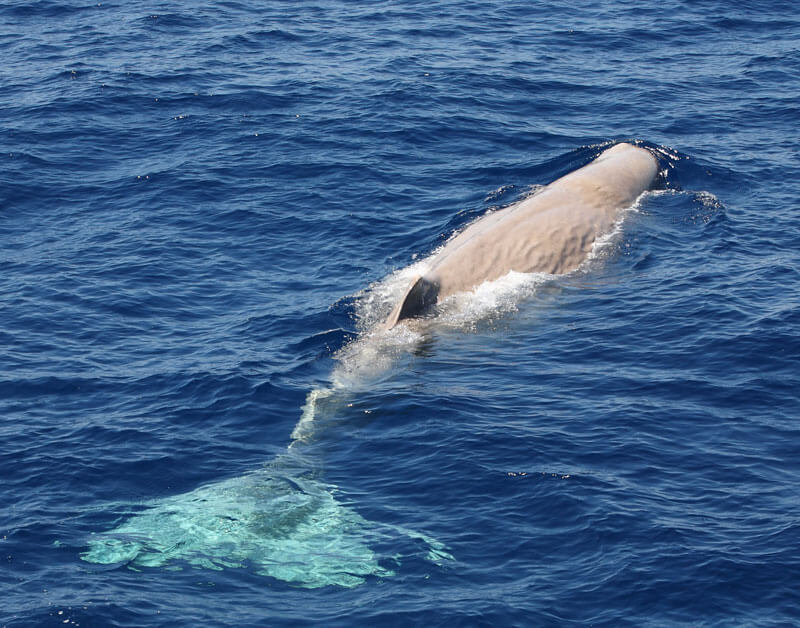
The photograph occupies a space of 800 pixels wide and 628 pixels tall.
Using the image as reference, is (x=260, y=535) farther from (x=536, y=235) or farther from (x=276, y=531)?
(x=536, y=235)

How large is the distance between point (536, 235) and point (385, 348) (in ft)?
24.0

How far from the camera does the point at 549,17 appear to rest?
5931 cm

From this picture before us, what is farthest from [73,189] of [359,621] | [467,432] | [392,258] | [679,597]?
[679,597]

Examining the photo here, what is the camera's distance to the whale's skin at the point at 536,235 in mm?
31359

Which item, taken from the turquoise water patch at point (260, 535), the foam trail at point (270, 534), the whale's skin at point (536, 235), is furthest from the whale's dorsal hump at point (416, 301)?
the turquoise water patch at point (260, 535)

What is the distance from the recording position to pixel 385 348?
29.0 m

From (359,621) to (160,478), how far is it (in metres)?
7.10

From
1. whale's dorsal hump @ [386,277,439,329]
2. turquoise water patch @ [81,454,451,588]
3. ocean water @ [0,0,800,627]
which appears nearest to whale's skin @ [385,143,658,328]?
whale's dorsal hump @ [386,277,439,329]

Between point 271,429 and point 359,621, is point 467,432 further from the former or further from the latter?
point 359,621

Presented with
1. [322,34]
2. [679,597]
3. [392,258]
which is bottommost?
[679,597]

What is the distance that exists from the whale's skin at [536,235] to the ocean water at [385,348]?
74 cm

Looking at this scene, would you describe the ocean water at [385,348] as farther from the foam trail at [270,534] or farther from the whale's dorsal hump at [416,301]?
the whale's dorsal hump at [416,301]

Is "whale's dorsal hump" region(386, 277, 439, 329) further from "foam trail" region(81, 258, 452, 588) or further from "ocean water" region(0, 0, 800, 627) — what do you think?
"foam trail" region(81, 258, 452, 588)

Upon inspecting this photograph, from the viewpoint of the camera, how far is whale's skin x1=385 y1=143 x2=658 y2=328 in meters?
31.4
